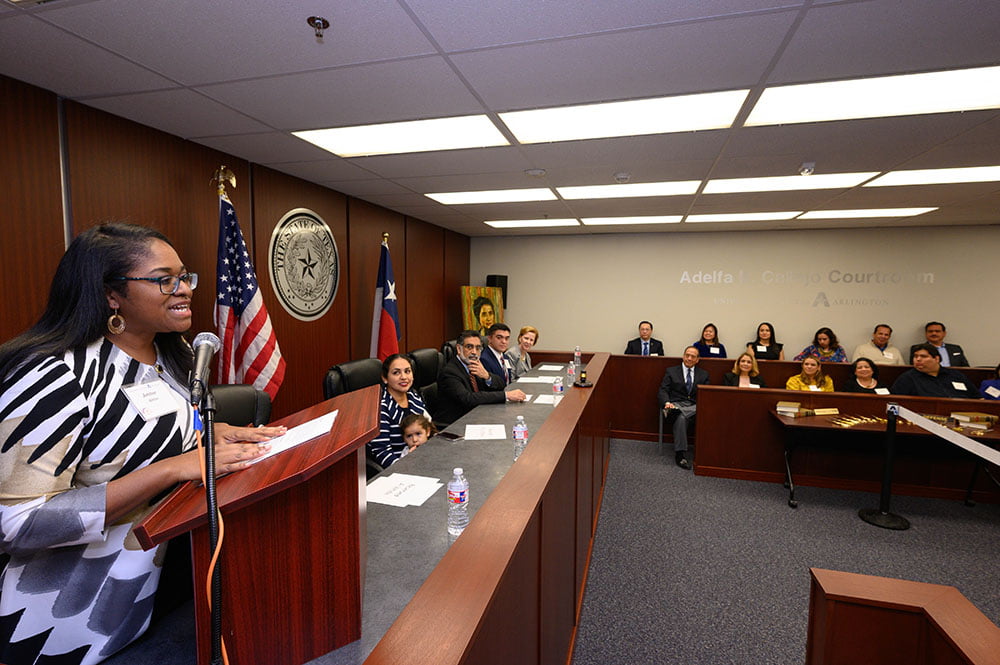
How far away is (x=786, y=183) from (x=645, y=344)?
3.34 metres

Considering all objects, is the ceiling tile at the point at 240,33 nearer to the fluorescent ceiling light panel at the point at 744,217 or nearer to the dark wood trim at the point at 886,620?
the dark wood trim at the point at 886,620

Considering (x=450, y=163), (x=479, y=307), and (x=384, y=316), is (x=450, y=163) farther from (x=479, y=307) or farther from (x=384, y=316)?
(x=479, y=307)

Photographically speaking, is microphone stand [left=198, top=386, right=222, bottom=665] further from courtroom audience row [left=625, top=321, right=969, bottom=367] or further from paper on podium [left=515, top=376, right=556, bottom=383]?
courtroom audience row [left=625, top=321, right=969, bottom=367]

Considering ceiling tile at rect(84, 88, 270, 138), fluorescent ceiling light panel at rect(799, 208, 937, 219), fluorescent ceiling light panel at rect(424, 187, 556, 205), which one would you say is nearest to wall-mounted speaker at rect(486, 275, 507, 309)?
fluorescent ceiling light panel at rect(424, 187, 556, 205)

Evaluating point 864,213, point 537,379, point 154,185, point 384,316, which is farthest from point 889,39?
point 864,213

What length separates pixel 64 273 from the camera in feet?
3.20

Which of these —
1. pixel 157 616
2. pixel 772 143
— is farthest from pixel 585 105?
pixel 157 616

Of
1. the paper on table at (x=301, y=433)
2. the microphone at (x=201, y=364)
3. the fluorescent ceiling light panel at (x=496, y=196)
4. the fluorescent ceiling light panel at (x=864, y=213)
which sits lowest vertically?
the paper on table at (x=301, y=433)

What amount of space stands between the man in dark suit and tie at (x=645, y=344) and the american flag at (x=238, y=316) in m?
5.23

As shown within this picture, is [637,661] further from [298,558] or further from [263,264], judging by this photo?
[263,264]

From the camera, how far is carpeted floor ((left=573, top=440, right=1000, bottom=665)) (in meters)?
2.34

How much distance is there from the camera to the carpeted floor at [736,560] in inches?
92.3

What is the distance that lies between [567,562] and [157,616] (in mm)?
1543

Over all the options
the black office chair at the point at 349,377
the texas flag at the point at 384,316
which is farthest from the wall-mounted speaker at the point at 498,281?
the black office chair at the point at 349,377
